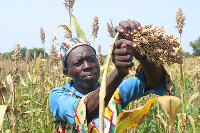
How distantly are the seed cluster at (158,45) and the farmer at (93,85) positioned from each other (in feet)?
0.15

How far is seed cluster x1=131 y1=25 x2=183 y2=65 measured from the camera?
91 cm

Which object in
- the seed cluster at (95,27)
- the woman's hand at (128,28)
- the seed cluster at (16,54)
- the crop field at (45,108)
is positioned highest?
the seed cluster at (95,27)

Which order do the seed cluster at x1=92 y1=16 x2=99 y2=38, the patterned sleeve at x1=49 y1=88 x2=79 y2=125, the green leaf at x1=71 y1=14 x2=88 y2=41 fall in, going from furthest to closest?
the seed cluster at x1=92 y1=16 x2=99 y2=38, the green leaf at x1=71 y1=14 x2=88 y2=41, the patterned sleeve at x1=49 y1=88 x2=79 y2=125

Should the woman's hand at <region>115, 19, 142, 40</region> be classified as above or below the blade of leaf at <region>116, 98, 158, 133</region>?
above

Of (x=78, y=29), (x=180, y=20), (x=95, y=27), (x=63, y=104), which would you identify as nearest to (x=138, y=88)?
(x=63, y=104)

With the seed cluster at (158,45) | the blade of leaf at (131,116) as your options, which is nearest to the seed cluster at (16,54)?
the blade of leaf at (131,116)

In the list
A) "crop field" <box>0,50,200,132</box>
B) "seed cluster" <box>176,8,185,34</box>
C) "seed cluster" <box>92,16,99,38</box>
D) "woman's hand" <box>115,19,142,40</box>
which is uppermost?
"seed cluster" <box>92,16,99,38</box>

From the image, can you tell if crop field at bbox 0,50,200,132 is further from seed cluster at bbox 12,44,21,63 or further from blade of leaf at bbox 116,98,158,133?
blade of leaf at bbox 116,98,158,133

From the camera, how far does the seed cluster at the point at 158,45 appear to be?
911 millimetres

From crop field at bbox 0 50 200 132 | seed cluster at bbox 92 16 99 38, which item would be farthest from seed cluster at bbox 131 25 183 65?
seed cluster at bbox 92 16 99 38

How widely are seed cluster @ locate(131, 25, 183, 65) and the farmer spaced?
45 mm

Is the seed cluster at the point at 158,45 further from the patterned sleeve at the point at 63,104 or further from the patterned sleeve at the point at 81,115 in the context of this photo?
the patterned sleeve at the point at 63,104

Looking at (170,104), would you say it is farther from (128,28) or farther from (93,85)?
(93,85)

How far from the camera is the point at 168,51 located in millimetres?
921
